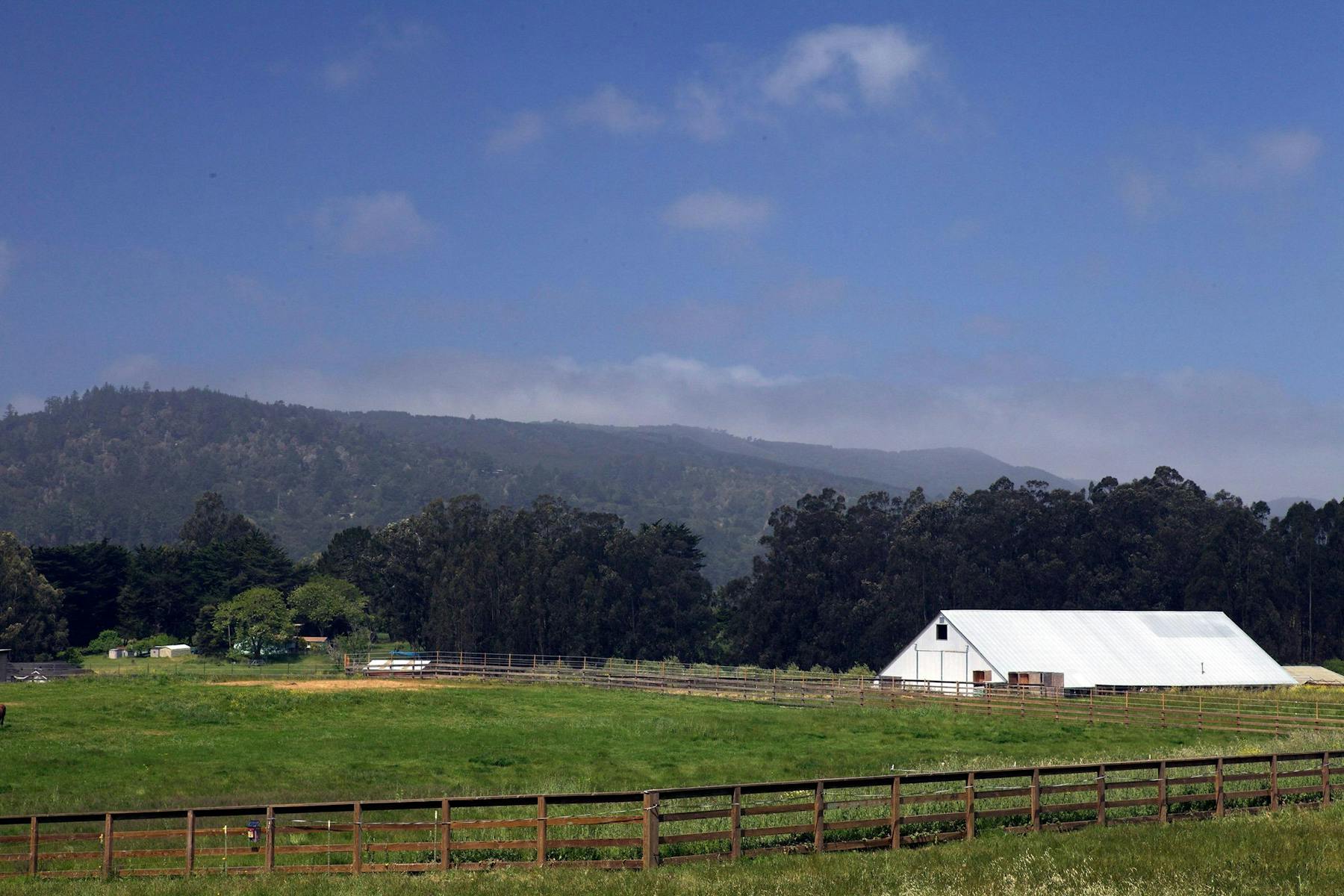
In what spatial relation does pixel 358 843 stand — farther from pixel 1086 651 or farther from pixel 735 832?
pixel 1086 651

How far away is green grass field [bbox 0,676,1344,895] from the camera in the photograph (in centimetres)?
1934

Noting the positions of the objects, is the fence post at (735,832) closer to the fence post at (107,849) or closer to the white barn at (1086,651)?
the fence post at (107,849)

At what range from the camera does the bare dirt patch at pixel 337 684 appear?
73000 millimetres

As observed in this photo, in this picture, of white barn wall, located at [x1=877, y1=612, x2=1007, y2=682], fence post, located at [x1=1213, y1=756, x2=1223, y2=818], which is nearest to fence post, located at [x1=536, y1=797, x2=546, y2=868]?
fence post, located at [x1=1213, y1=756, x2=1223, y2=818]

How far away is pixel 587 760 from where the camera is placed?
41.0m

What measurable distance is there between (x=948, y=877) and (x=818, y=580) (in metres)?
100

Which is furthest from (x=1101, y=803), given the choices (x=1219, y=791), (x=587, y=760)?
(x=587, y=760)

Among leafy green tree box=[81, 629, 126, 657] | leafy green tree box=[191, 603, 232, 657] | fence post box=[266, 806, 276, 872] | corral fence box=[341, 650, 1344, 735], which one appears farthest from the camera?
leafy green tree box=[81, 629, 126, 657]

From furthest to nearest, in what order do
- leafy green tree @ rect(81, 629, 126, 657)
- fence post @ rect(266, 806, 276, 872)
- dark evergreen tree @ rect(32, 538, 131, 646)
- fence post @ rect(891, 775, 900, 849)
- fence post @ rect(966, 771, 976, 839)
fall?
dark evergreen tree @ rect(32, 538, 131, 646) < leafy green tree @ rect(81, 629, 126, 657) < fence post @ rect(966, 771, 976, 839) < fence post @ rect(891, 775, 900, 849) < fence post @ rect(266, 806, 276, 872)

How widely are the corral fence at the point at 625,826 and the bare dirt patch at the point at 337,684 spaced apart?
145 ft

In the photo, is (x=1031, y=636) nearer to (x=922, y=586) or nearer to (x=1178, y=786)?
(x=922, y=586)

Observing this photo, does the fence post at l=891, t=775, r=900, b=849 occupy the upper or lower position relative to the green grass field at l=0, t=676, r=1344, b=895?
upper

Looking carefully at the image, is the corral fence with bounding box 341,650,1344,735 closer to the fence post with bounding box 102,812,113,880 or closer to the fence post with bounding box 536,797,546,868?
the fence post with bounding box 536,797,546,868

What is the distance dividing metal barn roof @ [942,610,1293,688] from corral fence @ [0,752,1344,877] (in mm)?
48265
